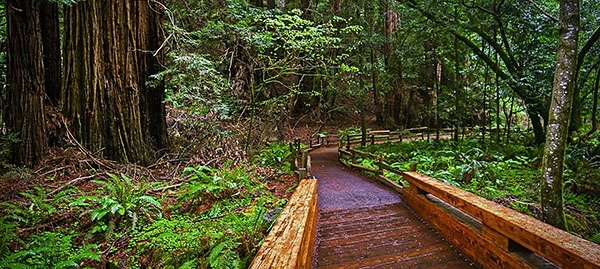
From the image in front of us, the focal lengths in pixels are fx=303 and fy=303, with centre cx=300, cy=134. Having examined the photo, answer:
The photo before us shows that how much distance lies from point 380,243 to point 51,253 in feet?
14.5

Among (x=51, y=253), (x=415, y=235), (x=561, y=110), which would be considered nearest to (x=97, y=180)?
(x=51, y=253)

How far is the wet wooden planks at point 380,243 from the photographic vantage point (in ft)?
12.9

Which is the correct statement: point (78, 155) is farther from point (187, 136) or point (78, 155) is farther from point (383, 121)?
point (383, 121)

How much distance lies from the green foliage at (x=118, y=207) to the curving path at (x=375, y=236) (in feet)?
9.91

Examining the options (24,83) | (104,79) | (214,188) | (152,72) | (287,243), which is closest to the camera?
(287,243)

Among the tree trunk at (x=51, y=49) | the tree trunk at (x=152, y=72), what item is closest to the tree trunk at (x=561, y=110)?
the tree trunk at (x=152, y=72)

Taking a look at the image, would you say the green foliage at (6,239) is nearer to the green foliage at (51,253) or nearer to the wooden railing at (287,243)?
the green foliage at (51,253)

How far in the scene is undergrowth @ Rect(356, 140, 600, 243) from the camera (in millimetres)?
6594

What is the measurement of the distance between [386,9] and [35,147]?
15.9 m

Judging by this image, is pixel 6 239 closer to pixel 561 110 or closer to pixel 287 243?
pixel 287 243

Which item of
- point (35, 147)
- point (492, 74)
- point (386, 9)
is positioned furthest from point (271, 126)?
point (492, 74)

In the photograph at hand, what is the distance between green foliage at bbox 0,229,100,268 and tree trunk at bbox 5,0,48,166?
3093 millimetres

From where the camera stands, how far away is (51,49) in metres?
7.84

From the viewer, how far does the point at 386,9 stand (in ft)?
53.8
